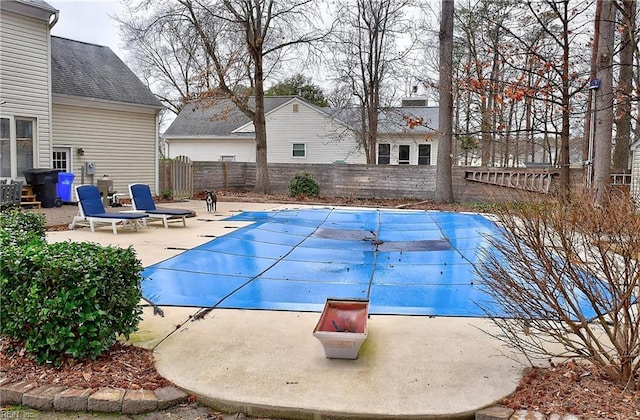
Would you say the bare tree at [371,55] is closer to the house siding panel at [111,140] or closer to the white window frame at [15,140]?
the house siding panel at [111,140]

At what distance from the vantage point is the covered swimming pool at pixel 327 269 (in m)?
5.33

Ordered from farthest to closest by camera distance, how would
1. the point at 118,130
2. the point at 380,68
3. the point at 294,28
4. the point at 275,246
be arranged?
1. the point at 380,68
2. the point at 294,28
3. the point at 118,130
4. the point at 275,246

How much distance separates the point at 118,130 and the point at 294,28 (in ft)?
25.9

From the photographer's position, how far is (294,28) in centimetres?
1994

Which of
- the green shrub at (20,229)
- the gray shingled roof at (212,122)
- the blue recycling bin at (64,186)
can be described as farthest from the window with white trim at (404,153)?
the green shrub at (20,229)

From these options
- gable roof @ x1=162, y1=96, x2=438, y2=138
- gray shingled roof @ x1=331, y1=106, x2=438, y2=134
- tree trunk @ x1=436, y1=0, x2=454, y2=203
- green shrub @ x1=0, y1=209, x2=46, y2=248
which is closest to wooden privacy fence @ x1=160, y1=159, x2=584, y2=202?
tree trunk @ x1=436, y1=0, x2=454, y2=203

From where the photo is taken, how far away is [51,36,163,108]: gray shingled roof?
50.2ft

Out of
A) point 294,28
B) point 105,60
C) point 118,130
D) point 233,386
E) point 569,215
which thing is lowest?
point 233,386

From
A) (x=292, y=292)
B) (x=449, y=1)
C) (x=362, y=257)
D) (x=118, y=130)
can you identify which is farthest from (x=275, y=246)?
(x=449, y=1)

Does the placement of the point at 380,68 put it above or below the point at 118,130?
above

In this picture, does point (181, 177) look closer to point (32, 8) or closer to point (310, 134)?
point (32, 8)

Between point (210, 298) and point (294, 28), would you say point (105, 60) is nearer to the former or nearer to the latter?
point (294, 28)

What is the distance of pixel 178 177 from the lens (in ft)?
58.7

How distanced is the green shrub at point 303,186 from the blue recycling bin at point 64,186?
25.6 feet
